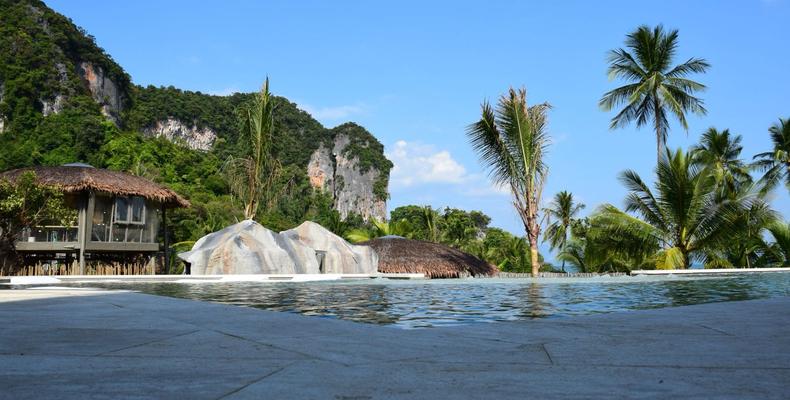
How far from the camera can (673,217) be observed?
19.1 m

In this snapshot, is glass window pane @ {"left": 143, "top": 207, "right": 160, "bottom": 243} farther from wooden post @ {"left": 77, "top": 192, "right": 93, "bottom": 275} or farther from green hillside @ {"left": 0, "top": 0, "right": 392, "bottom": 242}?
green hillside @ {"left": 0, "top": 0, "right": 392, "bottom": 242}

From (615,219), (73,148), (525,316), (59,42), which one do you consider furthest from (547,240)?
(59,42)

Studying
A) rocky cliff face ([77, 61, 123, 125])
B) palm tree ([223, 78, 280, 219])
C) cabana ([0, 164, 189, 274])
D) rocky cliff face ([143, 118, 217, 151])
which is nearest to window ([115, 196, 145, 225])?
cabana ([0, 164, 189, 274])

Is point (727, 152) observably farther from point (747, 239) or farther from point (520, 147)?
point (520, 147)

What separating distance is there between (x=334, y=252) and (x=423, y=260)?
10.6 feet

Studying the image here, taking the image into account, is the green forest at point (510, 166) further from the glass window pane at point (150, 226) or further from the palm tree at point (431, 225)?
the glass window pane at point (150, 226)

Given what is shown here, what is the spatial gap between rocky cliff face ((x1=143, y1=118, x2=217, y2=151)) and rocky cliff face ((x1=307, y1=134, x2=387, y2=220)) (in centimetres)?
1949

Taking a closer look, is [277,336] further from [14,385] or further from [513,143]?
[513,143]

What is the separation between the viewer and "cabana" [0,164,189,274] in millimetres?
17594

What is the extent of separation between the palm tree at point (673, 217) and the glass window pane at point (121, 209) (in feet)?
50.1

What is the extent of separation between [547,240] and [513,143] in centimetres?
1940

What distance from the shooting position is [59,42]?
64.9 m

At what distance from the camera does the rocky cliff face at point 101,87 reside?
68.8 metres

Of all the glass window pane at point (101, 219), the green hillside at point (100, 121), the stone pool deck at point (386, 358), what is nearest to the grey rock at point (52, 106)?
the green hillside at point (100, 121)
